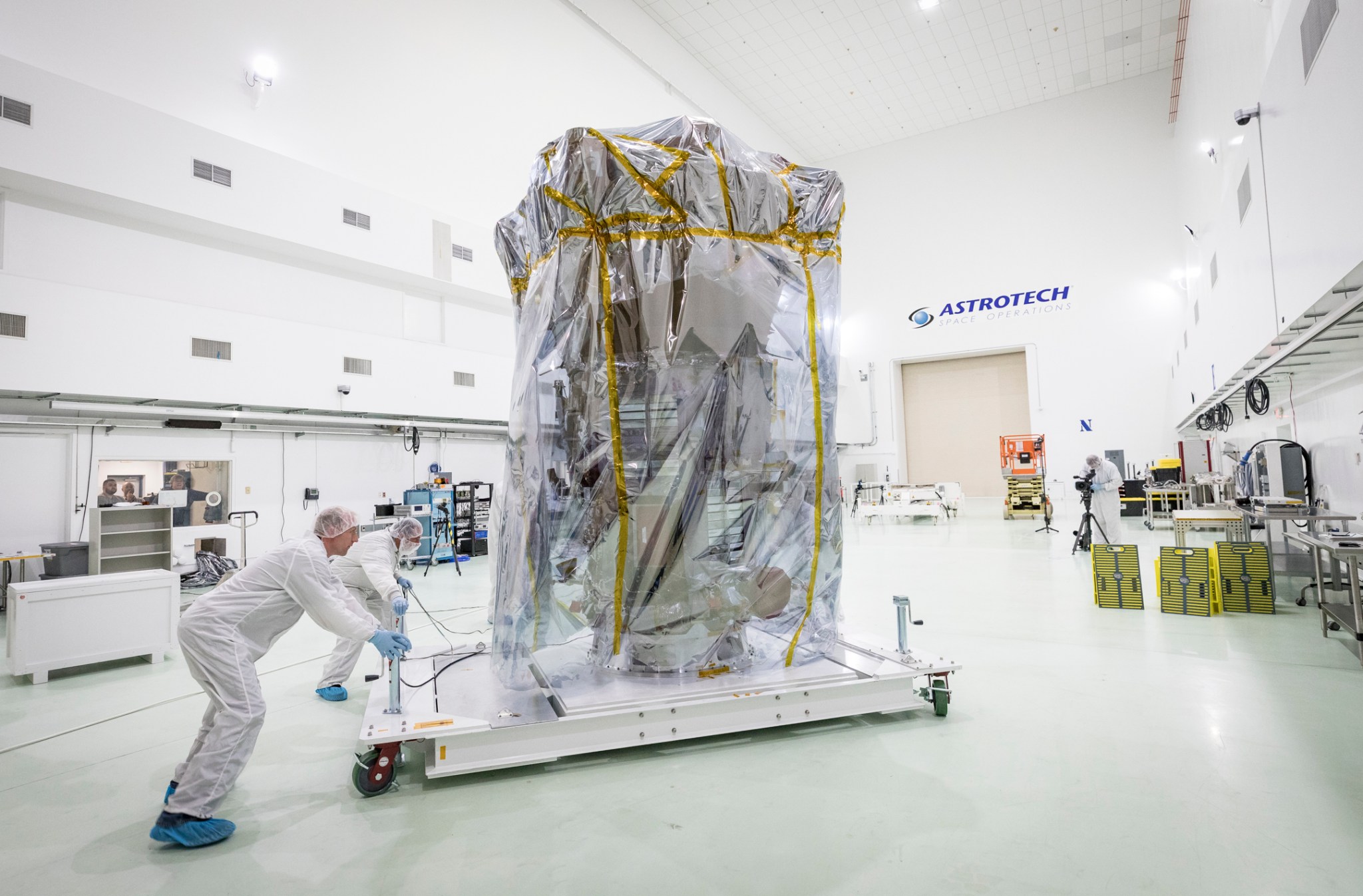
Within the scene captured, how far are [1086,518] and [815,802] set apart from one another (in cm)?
884

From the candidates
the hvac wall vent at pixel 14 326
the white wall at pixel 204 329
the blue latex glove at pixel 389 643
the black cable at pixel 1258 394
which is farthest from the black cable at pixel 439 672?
the black cable at pixel 1258 394

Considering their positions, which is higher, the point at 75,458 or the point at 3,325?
the point at 3,325

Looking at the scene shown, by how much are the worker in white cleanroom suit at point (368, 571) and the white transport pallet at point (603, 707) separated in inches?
22.5

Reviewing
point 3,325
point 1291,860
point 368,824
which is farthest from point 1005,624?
point 3,325

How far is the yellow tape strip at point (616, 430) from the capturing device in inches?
132

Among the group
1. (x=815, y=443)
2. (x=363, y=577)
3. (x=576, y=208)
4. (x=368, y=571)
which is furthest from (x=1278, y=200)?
(x=363, y=577)

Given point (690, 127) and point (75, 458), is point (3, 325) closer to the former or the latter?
point (75, 458)

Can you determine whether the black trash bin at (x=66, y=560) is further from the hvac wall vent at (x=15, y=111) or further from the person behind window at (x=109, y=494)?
the hvac wall vent at (x=15, y=111)

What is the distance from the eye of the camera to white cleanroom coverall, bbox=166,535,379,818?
8.88 ft

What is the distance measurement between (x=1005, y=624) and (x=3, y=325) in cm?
1009

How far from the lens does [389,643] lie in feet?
10.2

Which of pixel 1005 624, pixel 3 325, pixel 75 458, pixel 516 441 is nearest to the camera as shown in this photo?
pixel 516 441

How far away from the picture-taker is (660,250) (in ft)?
11.3

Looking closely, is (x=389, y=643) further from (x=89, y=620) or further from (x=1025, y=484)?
(x=1025, y=484)
